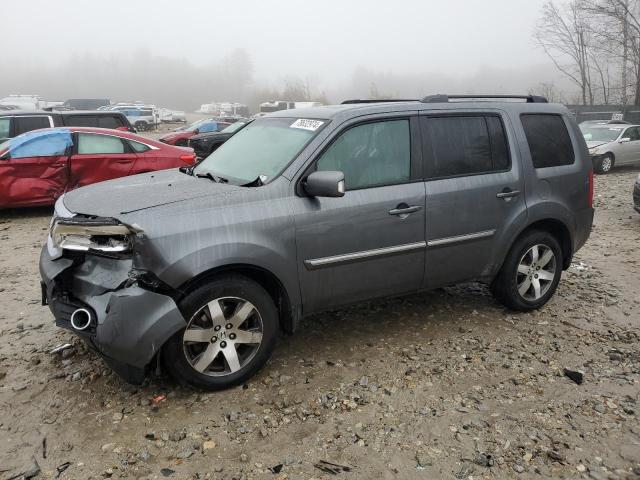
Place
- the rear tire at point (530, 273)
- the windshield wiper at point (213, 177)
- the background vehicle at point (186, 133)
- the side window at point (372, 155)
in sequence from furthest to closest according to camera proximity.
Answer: the background vehicle at point (186, 133) < the rear tire at point (530, 273) < the windshield wiper at point (213, 177) < the side window at point (372, 155)

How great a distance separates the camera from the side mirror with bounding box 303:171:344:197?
3.31 meters

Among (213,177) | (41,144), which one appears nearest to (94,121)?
(41,144)

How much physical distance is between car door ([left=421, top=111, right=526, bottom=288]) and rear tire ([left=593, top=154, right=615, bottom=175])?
12.3 metres

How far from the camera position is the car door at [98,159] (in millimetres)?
8703

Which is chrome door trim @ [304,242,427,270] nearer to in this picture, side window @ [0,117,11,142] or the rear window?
the rear window

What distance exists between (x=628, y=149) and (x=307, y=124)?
583 inches

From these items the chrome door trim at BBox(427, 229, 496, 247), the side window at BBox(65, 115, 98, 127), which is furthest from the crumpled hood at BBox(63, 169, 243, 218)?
the side window at BBox(65, 115, 98, 127)

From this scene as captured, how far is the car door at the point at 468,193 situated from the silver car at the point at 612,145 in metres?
11.9

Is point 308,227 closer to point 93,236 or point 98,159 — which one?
point 93,236

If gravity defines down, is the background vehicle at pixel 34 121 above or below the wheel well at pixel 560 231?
above

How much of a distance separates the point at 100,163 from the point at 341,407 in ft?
23.1

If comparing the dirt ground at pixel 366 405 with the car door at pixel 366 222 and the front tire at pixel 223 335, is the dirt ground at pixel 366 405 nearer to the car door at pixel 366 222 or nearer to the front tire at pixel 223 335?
the front tire at pixel 223 335

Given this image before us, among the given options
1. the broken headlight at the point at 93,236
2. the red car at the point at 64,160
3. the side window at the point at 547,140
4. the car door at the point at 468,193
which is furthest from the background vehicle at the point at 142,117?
the broken headlight at the point at 93,236

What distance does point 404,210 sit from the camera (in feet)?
12.5
